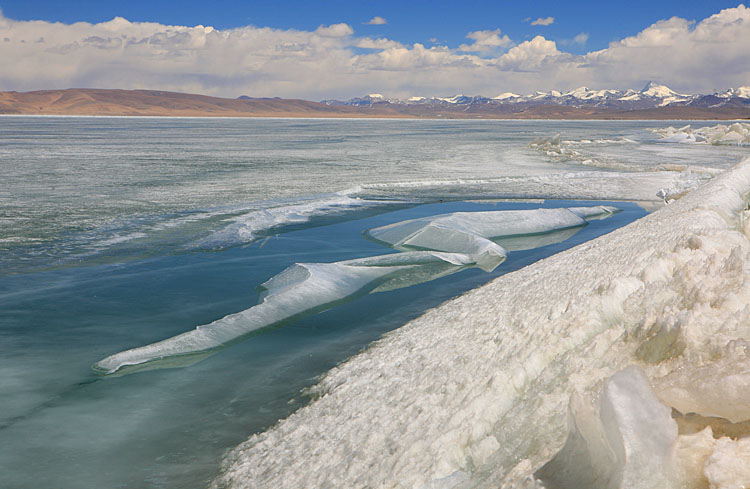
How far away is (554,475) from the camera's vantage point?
1480mm

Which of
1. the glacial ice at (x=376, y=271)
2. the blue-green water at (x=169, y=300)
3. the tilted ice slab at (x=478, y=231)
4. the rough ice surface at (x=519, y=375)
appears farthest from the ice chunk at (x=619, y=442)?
the tilted ice slab at (x=478, y=231)

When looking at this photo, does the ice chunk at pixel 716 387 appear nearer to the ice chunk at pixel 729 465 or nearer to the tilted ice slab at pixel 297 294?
the ice chunk at pixel 729 465

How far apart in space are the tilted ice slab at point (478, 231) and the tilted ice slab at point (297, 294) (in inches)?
11.3

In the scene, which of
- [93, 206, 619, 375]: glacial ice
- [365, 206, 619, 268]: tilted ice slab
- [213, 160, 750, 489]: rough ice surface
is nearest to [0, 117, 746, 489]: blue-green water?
[93, 206, 619, 375]: glacial ice

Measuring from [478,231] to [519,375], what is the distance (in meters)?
4.43

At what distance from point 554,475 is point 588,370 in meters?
0.48

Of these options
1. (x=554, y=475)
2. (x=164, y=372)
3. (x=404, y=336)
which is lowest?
(x=164, y=372)

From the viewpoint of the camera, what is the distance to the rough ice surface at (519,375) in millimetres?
1670

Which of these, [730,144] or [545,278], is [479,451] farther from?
[730,144]

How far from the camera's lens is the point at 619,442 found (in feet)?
4.37

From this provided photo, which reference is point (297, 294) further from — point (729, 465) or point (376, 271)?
point (729, 465)

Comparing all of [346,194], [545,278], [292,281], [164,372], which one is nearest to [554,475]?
[545,278]

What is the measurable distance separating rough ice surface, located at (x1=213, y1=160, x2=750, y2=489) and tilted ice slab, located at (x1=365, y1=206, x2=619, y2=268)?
2.79 m

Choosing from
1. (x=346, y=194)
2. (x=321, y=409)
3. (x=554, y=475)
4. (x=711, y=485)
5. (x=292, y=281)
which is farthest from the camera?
(x=346, y=194)
